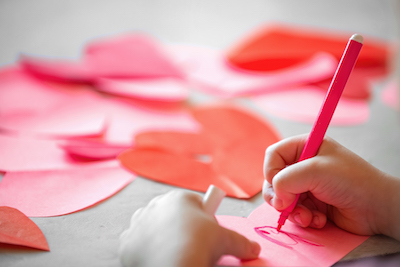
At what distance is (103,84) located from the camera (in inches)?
37.4

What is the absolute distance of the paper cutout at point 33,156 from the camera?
0.64 m

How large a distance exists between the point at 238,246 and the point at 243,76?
0.68 meters

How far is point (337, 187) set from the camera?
1.50 feet

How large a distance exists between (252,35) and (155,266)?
1021 mm

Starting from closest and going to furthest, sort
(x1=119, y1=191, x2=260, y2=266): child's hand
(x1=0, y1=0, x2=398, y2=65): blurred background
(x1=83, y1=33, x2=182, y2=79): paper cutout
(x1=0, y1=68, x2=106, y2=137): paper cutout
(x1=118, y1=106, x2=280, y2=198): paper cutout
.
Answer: (x1=119, y1=191, x2=260, y2=266): child's hand < (x1=118, y1=106, x2=280, y2=198): paper cutout < (x1=0, y1=68, x2=106, y2=137): paper cutout < (x1=83, y1=33, x2=182, y2=79): paper cutout < (x1=0, y1=0, x2=398, y2=65): blurred background

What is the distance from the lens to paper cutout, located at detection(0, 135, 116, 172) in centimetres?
64

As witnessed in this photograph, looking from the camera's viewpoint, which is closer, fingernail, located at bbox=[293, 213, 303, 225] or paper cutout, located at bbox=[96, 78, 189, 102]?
fingernail, located at bbox=[293, 213, 303, 225]

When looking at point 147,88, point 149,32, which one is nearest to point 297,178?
point 147,88

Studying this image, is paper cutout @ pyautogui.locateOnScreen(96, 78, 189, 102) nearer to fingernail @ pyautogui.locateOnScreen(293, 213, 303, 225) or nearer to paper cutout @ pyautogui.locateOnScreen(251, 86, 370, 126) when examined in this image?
paper cutout @ pyautogui.locateOnScreen(251, 86, 370, 126)

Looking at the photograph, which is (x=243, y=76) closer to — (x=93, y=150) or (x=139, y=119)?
(x=139, y=119)

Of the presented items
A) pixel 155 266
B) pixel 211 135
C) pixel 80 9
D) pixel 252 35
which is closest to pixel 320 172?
pixel 155 266

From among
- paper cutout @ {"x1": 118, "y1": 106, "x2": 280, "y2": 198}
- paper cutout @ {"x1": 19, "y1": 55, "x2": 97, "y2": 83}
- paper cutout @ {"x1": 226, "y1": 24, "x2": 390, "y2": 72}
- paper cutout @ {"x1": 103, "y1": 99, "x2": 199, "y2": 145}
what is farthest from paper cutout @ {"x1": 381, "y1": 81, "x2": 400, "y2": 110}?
paper cutout @ {"x1": 19, "y1": 55, "x2": 97, "y2": 83}

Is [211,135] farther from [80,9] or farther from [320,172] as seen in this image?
[80,9]

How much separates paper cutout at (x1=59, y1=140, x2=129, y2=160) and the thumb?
318mm
